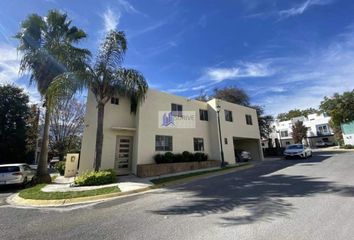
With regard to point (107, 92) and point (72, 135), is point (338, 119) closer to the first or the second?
point (107, 92)

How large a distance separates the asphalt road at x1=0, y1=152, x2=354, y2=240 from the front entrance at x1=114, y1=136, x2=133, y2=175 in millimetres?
7409

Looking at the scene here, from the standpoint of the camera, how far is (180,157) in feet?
55.3

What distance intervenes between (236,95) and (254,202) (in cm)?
2529

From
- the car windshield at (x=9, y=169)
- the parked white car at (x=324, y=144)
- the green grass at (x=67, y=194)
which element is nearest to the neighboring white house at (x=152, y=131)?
the car windshield at (x=9, y=169)

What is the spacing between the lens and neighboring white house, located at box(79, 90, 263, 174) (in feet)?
48.5

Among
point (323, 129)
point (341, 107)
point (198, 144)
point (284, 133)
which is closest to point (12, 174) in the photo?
point (198, 144)

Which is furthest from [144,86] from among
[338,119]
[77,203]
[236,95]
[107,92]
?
[338,119]

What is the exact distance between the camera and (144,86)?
14.1 meters

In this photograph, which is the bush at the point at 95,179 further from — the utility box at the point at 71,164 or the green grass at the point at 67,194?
the utility box at the point at 71,164

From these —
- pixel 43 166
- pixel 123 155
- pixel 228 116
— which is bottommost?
pixel 43 166

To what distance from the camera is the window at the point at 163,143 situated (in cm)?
1642

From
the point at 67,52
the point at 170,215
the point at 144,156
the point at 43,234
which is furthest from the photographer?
the point at 144,156

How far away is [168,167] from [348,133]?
3784 cm

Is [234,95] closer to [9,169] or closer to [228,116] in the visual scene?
[228,116]
